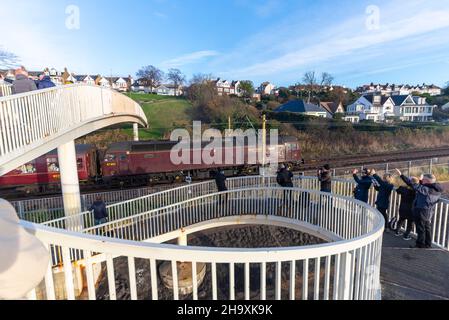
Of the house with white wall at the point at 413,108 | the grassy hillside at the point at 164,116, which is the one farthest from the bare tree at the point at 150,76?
the house with white wall at the point at 413,108

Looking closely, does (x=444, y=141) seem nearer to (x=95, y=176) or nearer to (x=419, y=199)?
(x=419, y=199)

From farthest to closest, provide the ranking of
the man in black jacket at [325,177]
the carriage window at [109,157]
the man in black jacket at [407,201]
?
1. the carriage window at [109,157]
2. the man in black jacket at [325,177]
3. the man in black jacket at [407,201]

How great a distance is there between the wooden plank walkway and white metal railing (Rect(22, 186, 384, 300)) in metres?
0.95

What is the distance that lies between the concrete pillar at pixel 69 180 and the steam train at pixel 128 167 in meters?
9.30

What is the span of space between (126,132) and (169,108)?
1479 centimetres

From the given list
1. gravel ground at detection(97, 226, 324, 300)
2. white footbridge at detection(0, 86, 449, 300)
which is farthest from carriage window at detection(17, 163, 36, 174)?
gravel ground at detection(97, 226, 324, 300)

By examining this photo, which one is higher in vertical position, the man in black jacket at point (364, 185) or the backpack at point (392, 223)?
the man in black jacket at point (364, 185)

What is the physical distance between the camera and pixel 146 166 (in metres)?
17.4

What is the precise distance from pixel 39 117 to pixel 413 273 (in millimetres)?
7955

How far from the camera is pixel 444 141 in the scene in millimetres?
31109

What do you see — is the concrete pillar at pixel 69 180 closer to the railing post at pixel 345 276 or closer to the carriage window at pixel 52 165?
the railing post at pixel 345 276

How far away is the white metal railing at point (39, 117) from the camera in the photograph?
4430 millimetres

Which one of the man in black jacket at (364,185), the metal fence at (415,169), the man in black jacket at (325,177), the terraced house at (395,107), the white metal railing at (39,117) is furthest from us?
the terraced house at (395,107)
